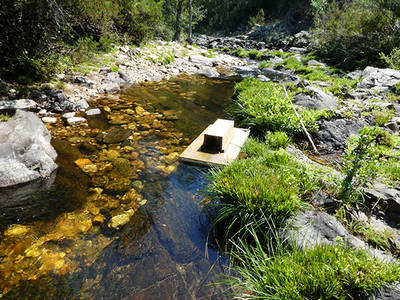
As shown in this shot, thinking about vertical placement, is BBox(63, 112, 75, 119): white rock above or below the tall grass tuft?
below

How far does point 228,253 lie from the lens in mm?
2793

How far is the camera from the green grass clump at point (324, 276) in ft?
6.22

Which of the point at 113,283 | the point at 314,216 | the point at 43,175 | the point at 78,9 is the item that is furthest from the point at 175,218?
the point at 78,9

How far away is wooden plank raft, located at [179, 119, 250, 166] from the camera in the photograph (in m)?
4.45

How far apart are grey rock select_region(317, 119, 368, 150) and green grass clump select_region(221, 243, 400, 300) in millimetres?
3569

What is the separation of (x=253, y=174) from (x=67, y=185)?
2891 mm

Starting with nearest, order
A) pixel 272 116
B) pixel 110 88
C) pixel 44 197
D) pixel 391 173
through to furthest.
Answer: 1. pixel 44 197
2. pixel 391 173
3. pixel 272 116
4. pixel 110 88

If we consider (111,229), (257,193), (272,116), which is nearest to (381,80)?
(272,116)

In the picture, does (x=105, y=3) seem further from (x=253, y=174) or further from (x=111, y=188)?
(x=253, y=174)

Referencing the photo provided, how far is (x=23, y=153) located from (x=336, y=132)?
6187 mm

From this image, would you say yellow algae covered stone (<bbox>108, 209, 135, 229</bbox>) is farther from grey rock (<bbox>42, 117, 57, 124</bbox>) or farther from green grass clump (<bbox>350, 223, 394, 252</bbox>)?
grey rock (<bbox>42, 117, 57, 124</bbox>)

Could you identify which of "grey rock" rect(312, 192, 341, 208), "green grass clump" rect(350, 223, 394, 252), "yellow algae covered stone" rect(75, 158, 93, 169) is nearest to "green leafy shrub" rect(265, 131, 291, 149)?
"grey rock" rect(312, 192, 341, 208)

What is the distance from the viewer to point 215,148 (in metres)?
4.75

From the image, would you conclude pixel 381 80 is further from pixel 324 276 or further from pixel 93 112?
pixel 93 112
